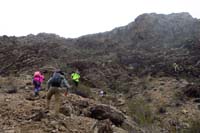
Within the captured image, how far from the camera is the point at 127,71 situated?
36.5 metres

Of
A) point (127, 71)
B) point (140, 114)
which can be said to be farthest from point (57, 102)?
point (127, 71)

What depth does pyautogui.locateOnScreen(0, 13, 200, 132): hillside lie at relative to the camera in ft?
52.6

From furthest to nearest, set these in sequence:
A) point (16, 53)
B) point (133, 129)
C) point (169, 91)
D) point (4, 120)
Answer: point (16, 53) < point (169, 91) < point (133, 129) < point (4, 120)

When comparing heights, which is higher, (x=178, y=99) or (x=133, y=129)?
(x=133, y=129)

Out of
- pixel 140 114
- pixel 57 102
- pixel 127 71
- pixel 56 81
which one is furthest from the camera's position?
pixel 127 71

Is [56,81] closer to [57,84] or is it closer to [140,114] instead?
[57,84]

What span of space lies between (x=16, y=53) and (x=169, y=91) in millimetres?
15210

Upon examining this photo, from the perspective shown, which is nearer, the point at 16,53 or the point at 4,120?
the point at 4,120

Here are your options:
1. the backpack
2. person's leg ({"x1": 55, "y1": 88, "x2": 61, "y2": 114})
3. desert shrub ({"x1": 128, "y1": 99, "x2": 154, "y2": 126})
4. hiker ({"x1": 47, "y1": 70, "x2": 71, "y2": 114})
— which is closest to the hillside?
desert shrub ({"x1": 128, "y1": 99, "x2": 154, "y2": 126})

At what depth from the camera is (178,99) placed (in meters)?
27.3

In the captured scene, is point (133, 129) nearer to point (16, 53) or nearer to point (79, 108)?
point (79, 108)

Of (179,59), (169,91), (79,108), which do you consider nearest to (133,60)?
(179,59)

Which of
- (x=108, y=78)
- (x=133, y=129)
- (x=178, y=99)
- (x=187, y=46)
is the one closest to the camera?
(x=133, y=129)

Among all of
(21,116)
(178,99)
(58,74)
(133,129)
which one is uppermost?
(58,74)
